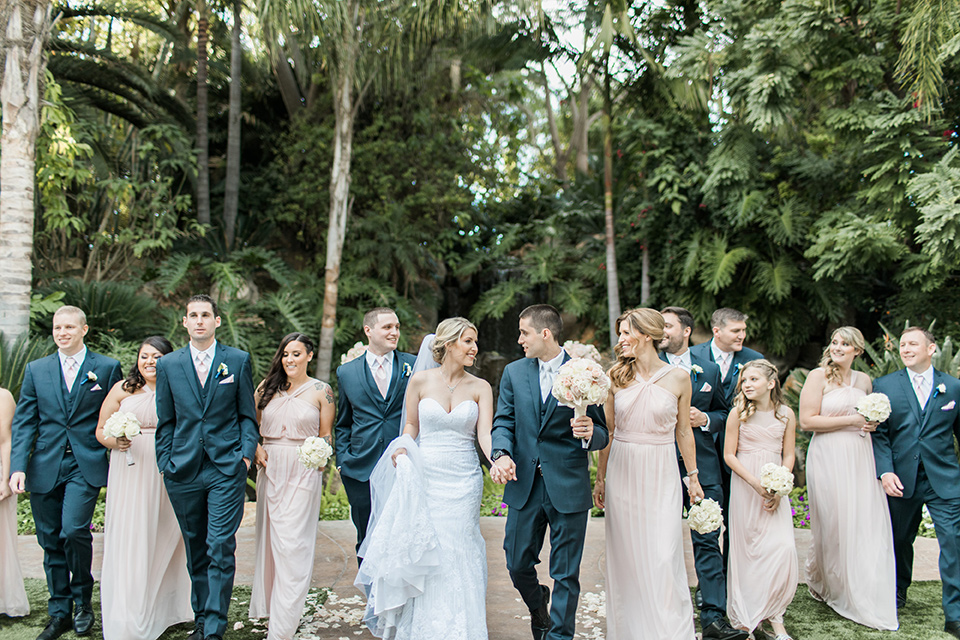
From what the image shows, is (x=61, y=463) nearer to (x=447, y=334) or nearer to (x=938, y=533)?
(x=447, y=334)

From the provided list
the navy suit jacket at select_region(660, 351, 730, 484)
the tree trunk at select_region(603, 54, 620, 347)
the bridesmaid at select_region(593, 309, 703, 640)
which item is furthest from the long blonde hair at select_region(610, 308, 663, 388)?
the tree trunk at select_region(603, 54, 620, 347)

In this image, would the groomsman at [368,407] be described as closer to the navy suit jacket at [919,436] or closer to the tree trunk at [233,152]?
the navy suit jacket at [919,436]

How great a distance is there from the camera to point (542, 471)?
4258mm

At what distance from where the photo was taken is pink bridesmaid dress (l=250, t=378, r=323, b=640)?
4.55 metres

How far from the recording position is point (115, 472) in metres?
4.82

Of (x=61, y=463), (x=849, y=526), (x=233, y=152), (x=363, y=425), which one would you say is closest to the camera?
(x=61, y=463)

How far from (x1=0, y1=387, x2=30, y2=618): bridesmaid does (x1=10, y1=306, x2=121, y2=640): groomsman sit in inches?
6.9

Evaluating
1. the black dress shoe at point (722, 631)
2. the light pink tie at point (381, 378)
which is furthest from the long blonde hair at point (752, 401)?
the light pink tie at point (381, 378)

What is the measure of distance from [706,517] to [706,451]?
2.75 feet

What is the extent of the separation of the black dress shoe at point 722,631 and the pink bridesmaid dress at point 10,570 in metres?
4.47

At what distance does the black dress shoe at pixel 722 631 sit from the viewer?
4590mm

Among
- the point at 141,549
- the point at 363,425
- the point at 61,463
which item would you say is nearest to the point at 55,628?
the point at 141,549

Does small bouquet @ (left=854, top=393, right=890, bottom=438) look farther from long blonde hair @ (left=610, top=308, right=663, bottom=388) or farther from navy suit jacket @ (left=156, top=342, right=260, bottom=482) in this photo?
navy suit jacket @ (left=156, top=342, right=260, bottom=482)

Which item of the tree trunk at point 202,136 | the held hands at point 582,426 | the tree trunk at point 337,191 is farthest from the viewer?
the tree trunk at point 202,136
